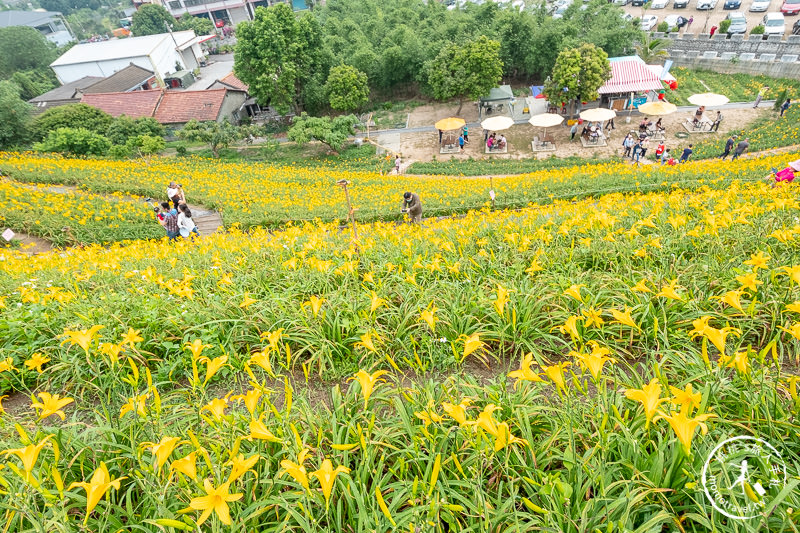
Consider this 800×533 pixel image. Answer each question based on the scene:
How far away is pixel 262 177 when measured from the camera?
1567cm

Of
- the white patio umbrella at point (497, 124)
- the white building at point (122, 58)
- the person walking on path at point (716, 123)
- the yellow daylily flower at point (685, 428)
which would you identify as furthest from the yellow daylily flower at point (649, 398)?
the white building at point (122, 58)

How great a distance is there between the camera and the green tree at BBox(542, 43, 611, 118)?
17.9 m

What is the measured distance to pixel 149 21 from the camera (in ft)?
170

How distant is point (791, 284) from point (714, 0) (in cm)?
4225

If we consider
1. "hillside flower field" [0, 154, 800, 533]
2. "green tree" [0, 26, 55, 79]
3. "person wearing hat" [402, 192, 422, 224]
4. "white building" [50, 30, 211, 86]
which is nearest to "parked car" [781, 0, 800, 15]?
"hillside flower field" [0, 154, 800, 533]

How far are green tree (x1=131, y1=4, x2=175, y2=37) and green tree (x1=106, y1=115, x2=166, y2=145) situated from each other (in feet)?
140

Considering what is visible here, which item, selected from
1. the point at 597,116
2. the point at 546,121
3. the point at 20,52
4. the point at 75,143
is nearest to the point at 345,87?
the point at 546,121

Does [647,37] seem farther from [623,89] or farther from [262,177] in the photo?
[262,177]

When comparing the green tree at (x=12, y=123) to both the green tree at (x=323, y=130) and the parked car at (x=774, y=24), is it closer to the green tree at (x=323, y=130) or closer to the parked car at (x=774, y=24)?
the green tree at (x=323, y=130)

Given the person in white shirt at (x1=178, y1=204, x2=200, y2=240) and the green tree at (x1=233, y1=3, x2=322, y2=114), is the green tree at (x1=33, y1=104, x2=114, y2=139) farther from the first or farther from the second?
the person in white shirt at (x1=178, y1=204, x2=200, y2=240)

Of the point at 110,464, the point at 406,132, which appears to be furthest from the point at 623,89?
Result: the point at 110,464

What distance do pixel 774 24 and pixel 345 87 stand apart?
2812 cm

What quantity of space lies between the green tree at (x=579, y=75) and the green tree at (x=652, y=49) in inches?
327

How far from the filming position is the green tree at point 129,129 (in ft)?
66.0
